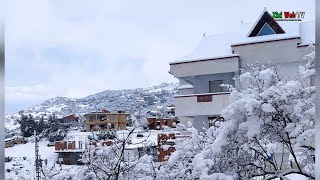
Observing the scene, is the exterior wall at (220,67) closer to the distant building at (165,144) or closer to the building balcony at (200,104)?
the building balcony at (200,104)

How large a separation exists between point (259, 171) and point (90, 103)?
1712 millimetres

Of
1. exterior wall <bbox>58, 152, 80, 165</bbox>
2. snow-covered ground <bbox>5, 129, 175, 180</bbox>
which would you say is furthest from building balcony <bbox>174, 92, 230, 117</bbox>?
exterior wall <bbox>58, 152, 80, 165</bbox>

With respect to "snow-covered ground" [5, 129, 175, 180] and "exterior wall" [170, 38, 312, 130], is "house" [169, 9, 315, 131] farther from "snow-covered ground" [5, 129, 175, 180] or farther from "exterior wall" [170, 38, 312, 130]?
"snow-covered ground" [5, 129, 175, 180]

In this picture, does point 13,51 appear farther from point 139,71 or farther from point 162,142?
point 162,142

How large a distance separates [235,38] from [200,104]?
108 cm

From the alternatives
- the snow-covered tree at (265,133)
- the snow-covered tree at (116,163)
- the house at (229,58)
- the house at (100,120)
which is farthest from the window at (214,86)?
the snow-covered tree at (265,133)

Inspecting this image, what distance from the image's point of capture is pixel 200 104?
4590 mm

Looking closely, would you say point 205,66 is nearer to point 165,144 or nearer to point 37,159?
point 165,144

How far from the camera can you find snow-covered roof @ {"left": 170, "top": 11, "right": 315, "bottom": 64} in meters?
4.41

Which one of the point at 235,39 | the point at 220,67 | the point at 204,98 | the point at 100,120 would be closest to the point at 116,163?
the point at 100,120

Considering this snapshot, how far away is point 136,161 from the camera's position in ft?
8.31

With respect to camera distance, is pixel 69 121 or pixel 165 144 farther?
pixel 69 121

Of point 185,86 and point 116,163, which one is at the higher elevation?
point 185,86

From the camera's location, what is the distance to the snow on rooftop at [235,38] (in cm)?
442
